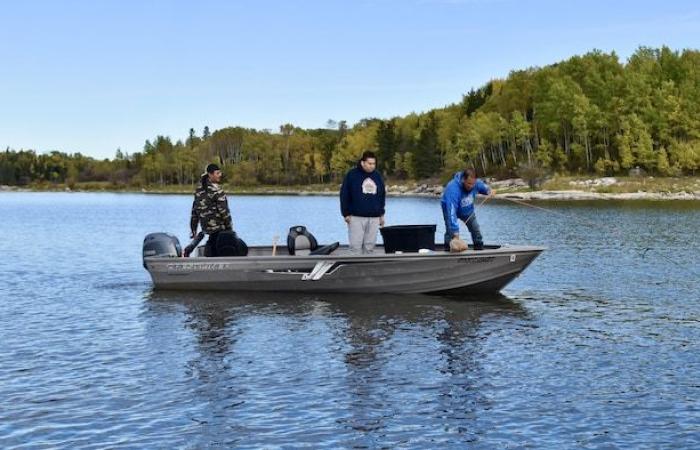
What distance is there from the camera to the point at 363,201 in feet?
54.4

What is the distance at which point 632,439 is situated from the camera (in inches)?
317

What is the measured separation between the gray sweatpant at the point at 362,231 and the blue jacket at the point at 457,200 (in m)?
1.56

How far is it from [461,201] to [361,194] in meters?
2.14

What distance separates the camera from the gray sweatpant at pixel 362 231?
16781mm

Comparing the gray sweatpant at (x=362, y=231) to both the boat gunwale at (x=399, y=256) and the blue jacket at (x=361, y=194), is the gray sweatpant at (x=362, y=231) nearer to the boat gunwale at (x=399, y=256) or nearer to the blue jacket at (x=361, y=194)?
the blue jacket at (x=361, y=194)

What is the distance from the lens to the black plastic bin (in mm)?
16969

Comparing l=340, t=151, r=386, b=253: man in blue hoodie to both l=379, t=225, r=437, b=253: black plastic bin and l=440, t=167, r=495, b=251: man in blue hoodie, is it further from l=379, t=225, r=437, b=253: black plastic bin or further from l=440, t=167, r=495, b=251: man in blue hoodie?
l=440, t=167, r=495, b=251: man in blue hoodie

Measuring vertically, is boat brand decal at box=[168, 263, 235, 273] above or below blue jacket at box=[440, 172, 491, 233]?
below

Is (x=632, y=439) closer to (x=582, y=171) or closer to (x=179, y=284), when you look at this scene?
(x=179, y=284)

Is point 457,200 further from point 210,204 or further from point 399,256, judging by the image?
point 210,204

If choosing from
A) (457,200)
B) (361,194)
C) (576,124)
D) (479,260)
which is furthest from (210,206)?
(576,124)

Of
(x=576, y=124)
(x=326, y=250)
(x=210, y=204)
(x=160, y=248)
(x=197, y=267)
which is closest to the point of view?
(x=210, y=204)

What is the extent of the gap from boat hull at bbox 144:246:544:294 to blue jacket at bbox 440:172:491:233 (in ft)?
2.40

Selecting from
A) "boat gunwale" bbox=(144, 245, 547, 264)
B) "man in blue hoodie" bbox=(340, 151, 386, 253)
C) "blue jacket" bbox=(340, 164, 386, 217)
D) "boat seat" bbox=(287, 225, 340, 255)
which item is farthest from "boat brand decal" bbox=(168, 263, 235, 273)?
"blue jacket" bbox=(340, 164, 386, 217)
